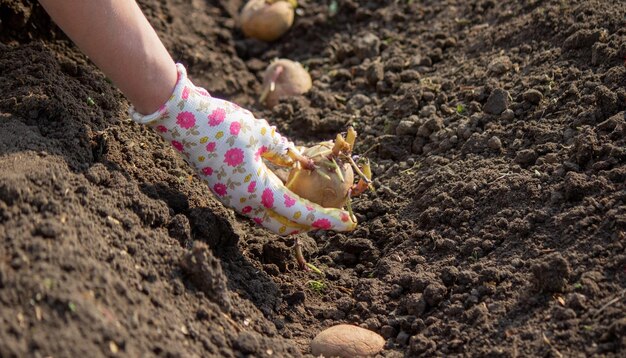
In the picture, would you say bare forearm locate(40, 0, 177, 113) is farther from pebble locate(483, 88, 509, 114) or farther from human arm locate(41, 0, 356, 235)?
pebble locate(483, 88, 509, 114)

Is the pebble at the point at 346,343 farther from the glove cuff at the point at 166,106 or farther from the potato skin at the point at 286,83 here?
the potato skin at the point at 286,83

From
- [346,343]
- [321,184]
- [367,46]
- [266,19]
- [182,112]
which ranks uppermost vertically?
[182,112]

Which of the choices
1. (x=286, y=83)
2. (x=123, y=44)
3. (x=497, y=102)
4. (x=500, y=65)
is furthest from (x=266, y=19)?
(x=123, y=44)

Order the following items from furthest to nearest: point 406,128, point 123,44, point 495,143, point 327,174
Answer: point 406,128 < point 495,143 < point 327,174 < point 123,44

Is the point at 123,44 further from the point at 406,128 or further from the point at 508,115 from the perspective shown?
the point at 508,115

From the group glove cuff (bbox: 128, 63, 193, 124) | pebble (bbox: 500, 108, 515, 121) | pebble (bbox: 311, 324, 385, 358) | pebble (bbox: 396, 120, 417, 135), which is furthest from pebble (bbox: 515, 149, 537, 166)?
glove cuff (bbox: 128, 63, 193, 124)
